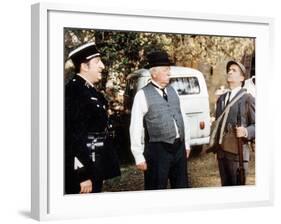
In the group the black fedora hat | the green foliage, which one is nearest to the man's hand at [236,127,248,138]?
the green foliage

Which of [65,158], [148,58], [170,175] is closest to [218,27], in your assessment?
[148,58]

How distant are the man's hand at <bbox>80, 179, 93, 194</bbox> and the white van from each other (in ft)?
2.13

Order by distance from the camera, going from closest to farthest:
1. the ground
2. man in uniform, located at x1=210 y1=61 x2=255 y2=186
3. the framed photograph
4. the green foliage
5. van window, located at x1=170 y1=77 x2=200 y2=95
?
the framed photograph → the green foliage → the ground → van window, located at x1=170 y1=77 x2=200 y2=95 → man in uniform, located at x1=210 y1=61 x2=255 y2=186

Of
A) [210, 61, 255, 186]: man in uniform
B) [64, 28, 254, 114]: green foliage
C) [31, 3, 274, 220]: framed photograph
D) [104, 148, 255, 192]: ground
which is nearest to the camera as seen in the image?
[31, 3, 274, 220]: framed photograph

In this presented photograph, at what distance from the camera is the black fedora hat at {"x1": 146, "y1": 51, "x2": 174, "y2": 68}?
4675 millimetres

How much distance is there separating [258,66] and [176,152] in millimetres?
721

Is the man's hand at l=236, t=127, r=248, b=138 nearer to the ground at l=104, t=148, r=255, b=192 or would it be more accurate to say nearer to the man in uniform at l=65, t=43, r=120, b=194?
the ground at l=104, t=148, r=255, b=192

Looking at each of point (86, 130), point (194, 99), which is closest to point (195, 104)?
point (194, 99)

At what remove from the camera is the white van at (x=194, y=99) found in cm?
478

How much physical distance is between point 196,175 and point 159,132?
340 mm

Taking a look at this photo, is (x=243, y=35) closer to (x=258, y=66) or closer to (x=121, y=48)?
(x=258, y=66)

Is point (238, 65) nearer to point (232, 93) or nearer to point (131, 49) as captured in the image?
point (232, 93)

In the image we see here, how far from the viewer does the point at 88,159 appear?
449 centimetres

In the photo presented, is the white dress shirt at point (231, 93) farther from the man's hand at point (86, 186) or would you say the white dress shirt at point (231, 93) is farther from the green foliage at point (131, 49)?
the man's hand at point (86, 186)
